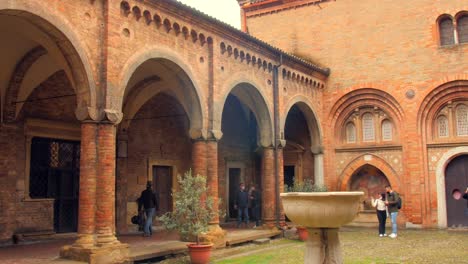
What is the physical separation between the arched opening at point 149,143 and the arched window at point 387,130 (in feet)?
24.2

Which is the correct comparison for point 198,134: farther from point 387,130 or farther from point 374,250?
point 387,130

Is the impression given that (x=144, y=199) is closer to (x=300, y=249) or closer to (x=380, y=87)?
(x=300, y=249)

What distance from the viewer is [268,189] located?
15.4 m

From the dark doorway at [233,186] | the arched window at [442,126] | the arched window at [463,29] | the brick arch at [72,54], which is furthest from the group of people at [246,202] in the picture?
the arched window at [463,29]

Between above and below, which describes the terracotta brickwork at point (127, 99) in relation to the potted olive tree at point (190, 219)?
above

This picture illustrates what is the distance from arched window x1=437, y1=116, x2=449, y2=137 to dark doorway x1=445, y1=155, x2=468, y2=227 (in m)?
0.97

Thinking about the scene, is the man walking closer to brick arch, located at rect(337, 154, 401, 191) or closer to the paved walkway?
brick arch, located at rect(337, 154, 401, 191)

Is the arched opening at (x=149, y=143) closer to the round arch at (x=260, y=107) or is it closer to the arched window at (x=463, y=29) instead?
the round arch at (x=260, y=107)

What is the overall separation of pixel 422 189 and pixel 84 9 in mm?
13133

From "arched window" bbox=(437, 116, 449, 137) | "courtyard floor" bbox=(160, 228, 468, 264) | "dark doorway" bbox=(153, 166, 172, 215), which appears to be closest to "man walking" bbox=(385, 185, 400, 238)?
"courtyard floor" bbox=(160, 228, 468, 264)

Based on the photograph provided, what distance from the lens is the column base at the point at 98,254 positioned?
347 inches

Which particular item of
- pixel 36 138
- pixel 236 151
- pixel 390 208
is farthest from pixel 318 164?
pixel 36 138

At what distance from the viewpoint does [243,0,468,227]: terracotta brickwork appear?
57.3ft

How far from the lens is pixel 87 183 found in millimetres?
9195
